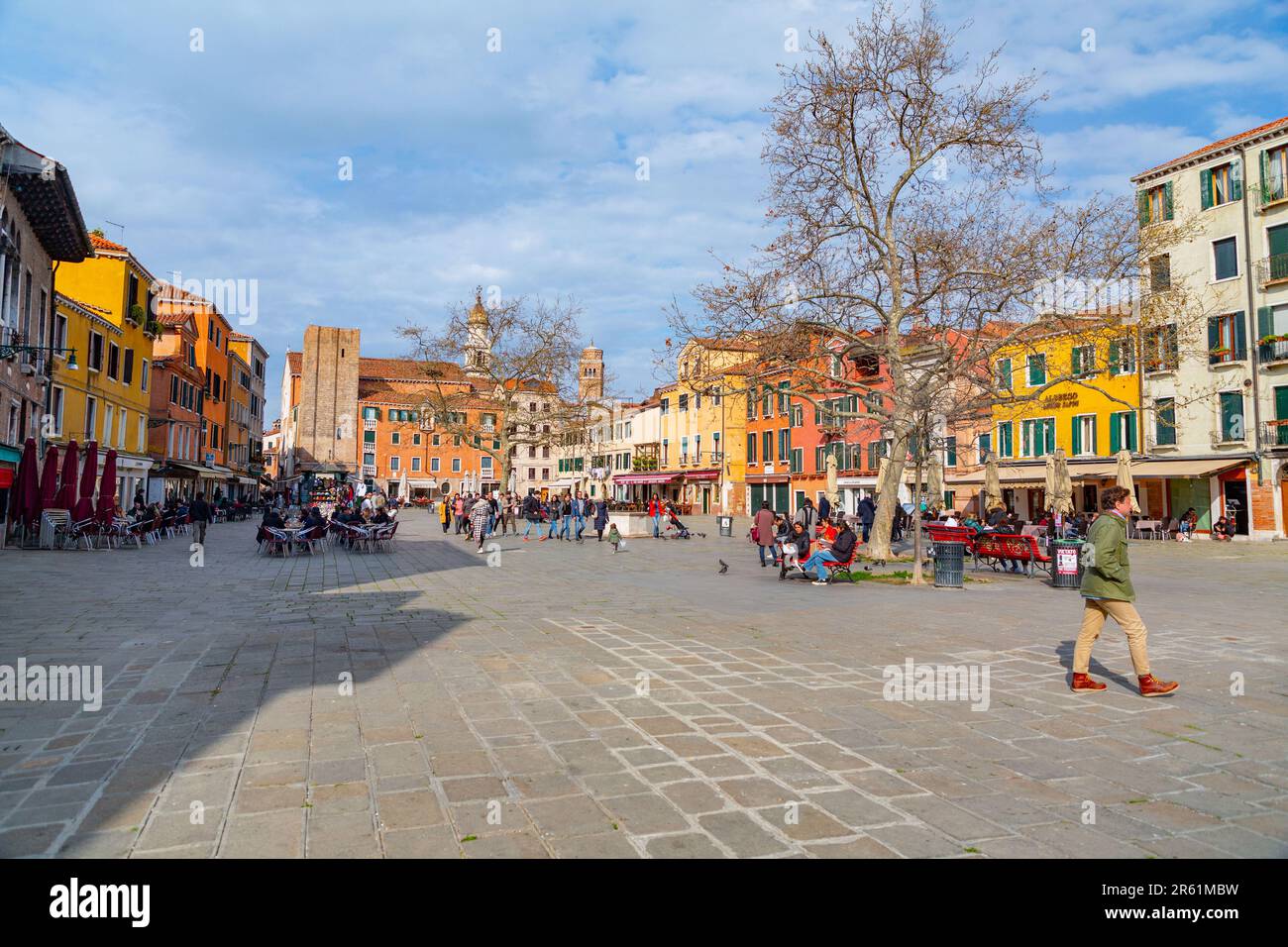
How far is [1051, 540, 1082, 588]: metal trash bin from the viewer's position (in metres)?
13.4

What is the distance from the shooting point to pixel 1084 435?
35.1 meters

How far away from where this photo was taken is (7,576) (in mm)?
13078

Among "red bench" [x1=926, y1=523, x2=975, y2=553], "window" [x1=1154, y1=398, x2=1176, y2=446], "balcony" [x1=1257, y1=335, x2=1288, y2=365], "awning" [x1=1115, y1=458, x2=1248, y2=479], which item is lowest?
"red bench" [x1=926, y1=523, x2=975, y2=553]

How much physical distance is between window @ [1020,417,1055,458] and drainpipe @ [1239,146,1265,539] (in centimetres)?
842

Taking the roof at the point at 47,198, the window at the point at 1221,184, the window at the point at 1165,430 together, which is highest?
the window at the point at 1221,184

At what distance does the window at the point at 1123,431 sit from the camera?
109ft

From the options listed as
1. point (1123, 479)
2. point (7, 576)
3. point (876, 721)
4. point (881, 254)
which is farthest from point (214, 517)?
point (876, 721)

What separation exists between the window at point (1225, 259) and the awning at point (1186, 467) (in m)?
6.76

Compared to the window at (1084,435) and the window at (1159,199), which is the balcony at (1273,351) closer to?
the window at (1159,199)

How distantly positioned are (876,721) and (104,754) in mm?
4367

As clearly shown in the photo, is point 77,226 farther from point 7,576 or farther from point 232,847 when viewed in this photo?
point 232,847

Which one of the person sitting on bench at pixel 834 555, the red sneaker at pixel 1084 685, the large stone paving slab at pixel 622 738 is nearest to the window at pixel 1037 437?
the person sitting on bench at pixel 834 555

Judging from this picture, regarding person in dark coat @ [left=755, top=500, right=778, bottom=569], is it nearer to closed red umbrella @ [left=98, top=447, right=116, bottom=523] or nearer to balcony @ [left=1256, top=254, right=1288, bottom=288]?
closed red umbrella @ [left=98, top=447, right=116, bottom=523]

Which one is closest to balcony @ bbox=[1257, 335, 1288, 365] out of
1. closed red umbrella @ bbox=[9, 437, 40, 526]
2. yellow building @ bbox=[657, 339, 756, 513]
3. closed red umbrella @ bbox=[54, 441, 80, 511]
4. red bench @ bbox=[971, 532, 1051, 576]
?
red bench @ bbox=[971, 532, 1051, 576]
